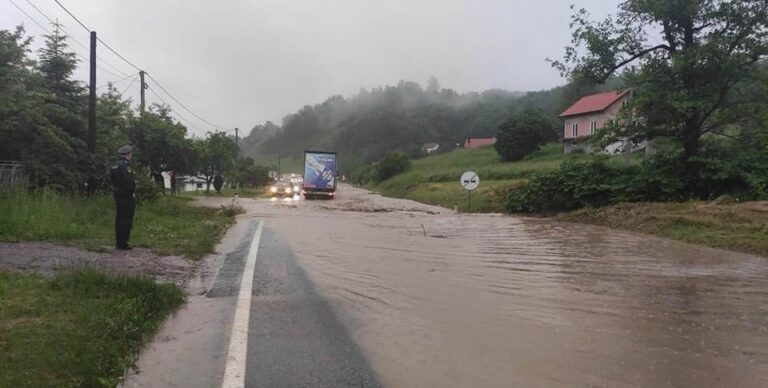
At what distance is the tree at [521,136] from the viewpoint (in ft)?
224

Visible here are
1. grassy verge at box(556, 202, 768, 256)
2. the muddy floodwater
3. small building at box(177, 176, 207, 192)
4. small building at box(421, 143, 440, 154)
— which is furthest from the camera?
small building at box(421, 143, 440, 154)

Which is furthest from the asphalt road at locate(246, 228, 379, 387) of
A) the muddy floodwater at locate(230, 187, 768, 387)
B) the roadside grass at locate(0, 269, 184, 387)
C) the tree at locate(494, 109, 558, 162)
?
the tree at locate(494, 109, 558, 162)

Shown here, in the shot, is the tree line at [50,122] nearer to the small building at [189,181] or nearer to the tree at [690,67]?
the tree at [690,67]

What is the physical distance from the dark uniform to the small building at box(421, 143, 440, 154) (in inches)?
4712

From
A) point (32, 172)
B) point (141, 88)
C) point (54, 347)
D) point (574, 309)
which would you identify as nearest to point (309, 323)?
point (54, 347)

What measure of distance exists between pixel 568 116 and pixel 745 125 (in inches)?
2034

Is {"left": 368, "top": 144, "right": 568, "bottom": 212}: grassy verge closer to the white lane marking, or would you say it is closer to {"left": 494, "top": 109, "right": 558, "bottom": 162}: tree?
{"left": 494, "top": 109, "right": 558, "bottom": 162}: tree

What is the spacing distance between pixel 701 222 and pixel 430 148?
405 feet

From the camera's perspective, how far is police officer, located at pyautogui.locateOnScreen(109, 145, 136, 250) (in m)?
10.2

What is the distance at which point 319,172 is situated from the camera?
43.3 m

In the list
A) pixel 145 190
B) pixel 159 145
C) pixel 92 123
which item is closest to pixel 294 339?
pixel 92 123

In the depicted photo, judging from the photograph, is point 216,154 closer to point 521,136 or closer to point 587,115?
point 521,136

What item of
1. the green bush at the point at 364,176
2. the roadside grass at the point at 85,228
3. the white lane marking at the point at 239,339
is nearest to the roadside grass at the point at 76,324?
Result: the white lane marking at the point at 239,339

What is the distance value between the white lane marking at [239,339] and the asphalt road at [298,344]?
58 mm
